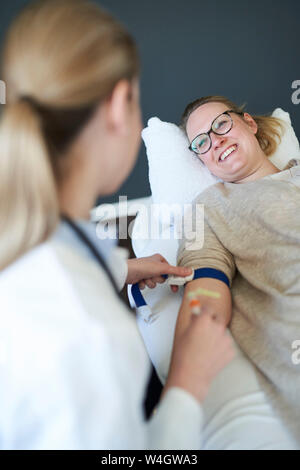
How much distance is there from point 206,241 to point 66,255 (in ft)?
2.45

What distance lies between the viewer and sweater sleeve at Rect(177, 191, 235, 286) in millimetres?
1171

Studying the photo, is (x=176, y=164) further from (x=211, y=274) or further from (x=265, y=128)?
(x=211, y=274)

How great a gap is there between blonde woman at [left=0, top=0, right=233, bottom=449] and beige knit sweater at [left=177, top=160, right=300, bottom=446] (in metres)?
0.33

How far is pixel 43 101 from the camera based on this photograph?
1.79 feet

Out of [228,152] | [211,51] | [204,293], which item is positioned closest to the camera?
[204,293]

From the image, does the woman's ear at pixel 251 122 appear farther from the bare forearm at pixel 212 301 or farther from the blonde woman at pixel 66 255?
the blonde woman at pixel 66 255

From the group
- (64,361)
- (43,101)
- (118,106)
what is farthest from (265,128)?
(64,361)

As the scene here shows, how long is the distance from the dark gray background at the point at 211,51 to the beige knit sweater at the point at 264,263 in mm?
744

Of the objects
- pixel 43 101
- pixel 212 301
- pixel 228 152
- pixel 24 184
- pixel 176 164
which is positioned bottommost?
pixel 212 301

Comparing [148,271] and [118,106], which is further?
[148,271]

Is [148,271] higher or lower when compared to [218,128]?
lower

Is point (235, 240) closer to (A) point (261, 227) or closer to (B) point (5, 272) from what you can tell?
(A) point (261, 227)

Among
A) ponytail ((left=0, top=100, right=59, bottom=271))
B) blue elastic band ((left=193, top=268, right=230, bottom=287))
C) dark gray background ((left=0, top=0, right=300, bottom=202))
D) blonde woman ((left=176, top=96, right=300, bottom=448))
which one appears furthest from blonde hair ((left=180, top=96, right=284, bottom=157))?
ponytail ((left=0, top=100, right=59, bottom=271))

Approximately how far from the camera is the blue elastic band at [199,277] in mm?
1113
